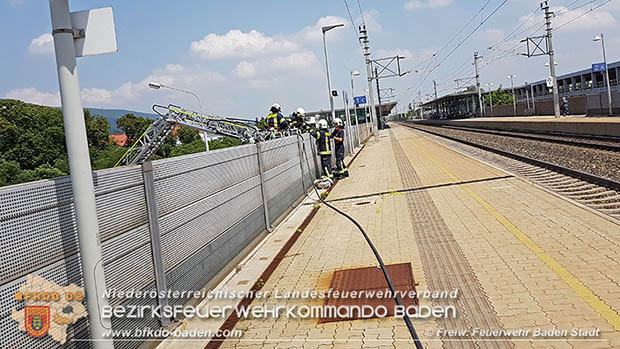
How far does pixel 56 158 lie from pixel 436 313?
6461 centimetres

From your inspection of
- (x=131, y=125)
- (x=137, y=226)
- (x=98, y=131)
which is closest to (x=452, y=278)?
(x=137, y=226)

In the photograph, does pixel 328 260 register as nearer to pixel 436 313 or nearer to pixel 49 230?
pixel 436 313

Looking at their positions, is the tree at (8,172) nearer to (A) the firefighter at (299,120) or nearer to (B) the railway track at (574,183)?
(A) the firefighter at (299,120)

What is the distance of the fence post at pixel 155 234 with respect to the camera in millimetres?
5495

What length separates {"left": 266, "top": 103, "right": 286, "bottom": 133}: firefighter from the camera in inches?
690

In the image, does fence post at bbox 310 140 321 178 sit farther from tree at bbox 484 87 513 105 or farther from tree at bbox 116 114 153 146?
tree at bbox 484 87 513 105

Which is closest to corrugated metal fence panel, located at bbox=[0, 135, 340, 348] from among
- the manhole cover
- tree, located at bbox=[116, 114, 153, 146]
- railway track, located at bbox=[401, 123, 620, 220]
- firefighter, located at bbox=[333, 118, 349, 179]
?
the manhole cover

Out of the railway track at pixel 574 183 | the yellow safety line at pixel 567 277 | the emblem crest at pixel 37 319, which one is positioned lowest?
the yellow safety line at pixel 567 277

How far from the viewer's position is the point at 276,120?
17578 millimetres

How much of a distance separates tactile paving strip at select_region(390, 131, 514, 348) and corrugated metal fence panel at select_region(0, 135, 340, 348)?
282cm

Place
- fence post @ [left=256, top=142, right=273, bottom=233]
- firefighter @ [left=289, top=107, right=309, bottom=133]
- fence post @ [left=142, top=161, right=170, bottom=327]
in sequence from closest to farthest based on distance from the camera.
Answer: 1. fence post @ [left=142, top=161, right=170, bottom=327]
2. fence post @ [left=256, top=142, right=273, bottom=233]
3. firefighter @ [left=289, top=107, right=309, bottom=133]

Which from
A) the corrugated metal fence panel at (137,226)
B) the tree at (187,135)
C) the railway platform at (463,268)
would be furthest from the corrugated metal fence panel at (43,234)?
the tree at (187,135)

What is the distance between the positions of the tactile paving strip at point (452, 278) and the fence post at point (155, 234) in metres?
2.78

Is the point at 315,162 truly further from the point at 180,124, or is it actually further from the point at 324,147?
the point at 180,124
